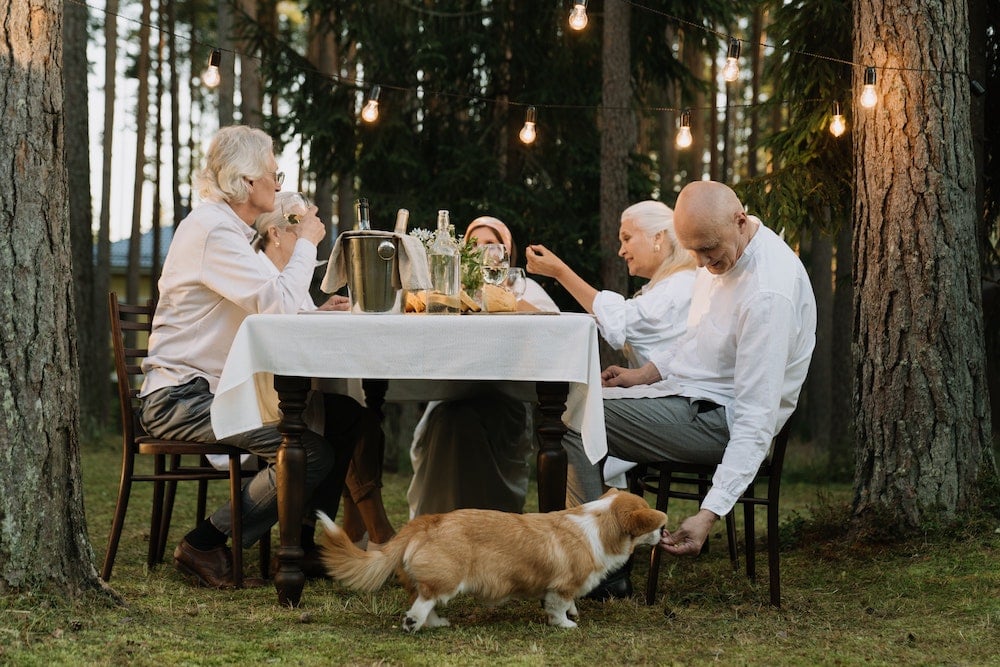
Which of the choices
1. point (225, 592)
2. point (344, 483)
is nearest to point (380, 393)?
point (344, 483)

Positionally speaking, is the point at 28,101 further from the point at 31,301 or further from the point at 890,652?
the point at 890,652

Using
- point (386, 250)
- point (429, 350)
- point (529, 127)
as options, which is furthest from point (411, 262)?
point (529, 127)

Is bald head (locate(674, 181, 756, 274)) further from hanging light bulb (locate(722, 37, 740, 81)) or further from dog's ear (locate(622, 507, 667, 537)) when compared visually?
hanging light bulb (locate(722, 37, 740, 81))

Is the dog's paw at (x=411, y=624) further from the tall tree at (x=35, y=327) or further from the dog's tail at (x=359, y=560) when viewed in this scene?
the tall tree at (x=35, y=327)

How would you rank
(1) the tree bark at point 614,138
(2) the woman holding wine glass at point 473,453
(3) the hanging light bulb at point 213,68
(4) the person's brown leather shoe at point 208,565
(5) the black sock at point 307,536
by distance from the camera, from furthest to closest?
(1) the tree bark at point 614,138, (3) the hanging light bulb at point 213,68, (2) the woman holding wine glass at point 473,453, (5) the black sock at point 307,536, (4) the person's brown leather shoe at point 208,565

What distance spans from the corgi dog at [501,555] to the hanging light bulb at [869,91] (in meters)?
2.37

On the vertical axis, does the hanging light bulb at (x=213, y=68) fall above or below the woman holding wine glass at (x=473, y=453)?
above

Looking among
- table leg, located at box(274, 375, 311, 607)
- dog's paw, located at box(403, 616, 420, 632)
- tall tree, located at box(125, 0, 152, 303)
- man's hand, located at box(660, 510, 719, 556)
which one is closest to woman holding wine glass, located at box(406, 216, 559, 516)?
table leg, located at box(274, 375, 311, 607)

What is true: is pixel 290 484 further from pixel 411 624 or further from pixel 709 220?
pixel 709 220

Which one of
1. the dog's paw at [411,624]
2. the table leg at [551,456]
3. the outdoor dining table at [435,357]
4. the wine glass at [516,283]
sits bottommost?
the dog's paw at [411,624]

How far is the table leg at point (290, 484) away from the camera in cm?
356

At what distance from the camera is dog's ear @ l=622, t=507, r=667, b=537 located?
10.5ft

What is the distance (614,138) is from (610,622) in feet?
20.9

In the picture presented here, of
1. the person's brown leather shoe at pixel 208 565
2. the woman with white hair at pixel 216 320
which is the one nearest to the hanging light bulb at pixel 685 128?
the woman with white hair at pixel 216 320
